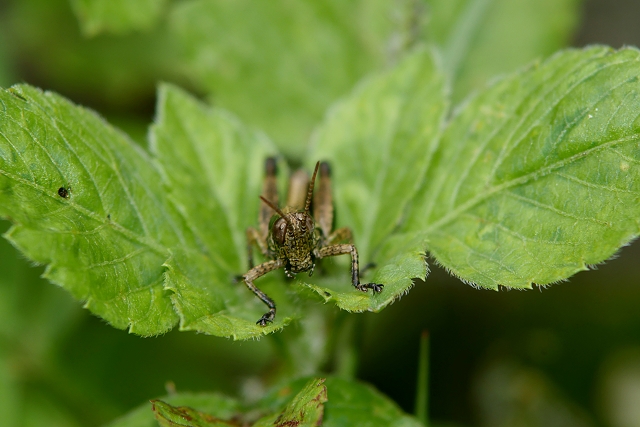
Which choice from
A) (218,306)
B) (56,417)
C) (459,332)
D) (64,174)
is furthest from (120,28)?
(459,332)

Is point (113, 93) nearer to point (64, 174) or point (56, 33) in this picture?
point (56, 33)

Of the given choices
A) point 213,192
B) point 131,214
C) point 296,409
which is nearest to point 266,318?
point 296,409

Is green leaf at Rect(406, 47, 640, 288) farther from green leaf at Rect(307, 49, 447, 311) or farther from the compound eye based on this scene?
the compound eye

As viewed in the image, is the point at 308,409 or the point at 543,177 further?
the point at 543,177

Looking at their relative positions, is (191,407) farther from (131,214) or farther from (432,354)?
(432,354)

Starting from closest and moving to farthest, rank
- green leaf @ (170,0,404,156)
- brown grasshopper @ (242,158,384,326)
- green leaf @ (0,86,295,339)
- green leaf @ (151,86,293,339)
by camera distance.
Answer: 1. green leaf @ (0,86,295,339)
2. green leaf @ (151,86,293,339)
3. brown grasshopper @ (242,158,384,326)
4. green leaf @ (170,0,404,156)

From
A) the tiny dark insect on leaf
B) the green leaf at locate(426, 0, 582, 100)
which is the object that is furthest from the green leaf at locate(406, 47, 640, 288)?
the green leaf at locate(426, 0, 582, 100)
